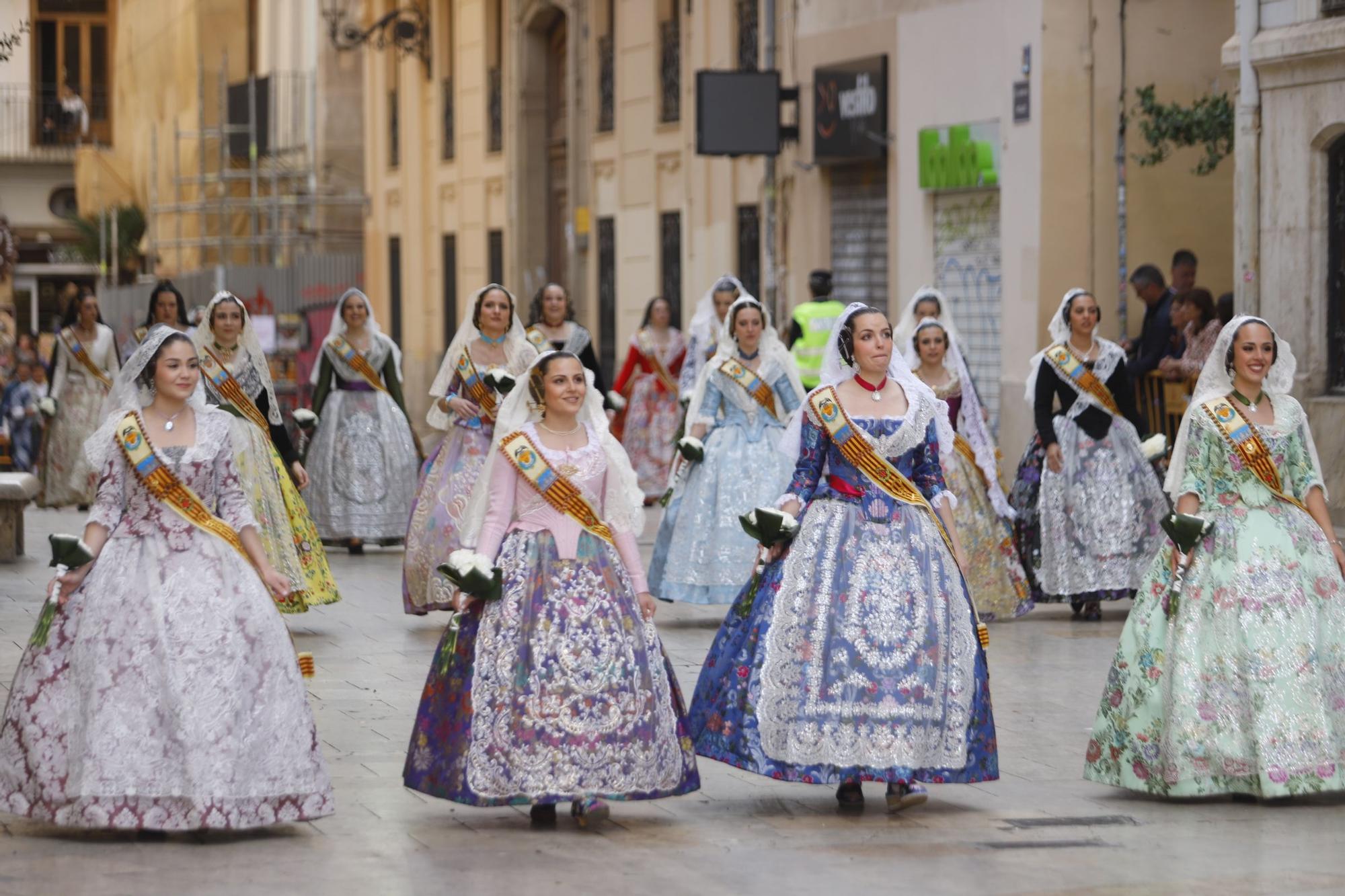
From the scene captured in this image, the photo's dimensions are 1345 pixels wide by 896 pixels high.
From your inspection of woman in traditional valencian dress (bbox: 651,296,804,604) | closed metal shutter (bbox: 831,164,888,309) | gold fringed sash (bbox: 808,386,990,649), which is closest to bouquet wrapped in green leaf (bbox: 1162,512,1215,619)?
gold fringed sash (bbox: 808,386,990,649)

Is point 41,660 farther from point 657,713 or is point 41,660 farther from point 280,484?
point 280,484

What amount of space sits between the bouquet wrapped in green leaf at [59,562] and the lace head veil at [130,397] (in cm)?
30

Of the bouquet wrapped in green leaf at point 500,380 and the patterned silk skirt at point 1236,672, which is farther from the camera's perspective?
the bouquet wrapped in green leaf at point 500,380

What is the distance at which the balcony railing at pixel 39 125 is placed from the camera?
56.5 metres

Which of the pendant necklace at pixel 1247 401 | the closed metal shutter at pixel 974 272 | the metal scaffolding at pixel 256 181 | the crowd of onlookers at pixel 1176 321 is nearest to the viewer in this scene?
the pendant necklace at pixel 1247 401

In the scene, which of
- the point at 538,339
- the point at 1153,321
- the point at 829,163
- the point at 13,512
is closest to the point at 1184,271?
the point at 1153,321

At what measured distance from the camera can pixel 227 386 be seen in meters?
12.1

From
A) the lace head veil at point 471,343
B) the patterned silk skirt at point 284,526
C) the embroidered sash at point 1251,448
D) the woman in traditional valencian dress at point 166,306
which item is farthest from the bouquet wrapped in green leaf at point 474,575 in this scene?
the woman in traditional valencian dress at point 166,306

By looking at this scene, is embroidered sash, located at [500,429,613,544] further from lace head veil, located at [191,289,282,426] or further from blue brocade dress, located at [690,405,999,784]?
lace head veil, located at [191,289,282,426]

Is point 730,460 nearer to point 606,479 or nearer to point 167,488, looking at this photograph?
point 606,479

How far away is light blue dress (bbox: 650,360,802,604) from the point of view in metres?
12.4

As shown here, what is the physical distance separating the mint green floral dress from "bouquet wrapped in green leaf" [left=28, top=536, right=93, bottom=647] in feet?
11.1

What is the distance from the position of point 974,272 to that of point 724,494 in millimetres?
8746

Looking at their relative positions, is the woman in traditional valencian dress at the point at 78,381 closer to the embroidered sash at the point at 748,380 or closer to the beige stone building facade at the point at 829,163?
the beige stone building facade at the point at 829,163
